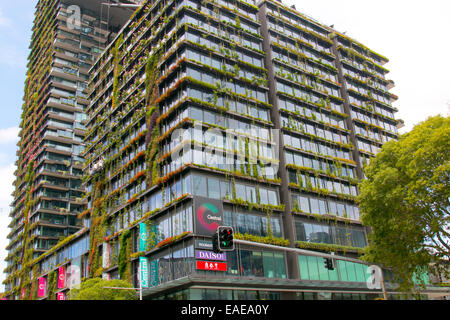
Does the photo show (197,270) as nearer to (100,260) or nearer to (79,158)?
(100,260)

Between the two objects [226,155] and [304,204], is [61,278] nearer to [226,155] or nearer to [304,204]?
[226,155]

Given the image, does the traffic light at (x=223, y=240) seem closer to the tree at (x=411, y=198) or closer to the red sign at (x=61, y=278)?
the tree at (x=411, y=198)

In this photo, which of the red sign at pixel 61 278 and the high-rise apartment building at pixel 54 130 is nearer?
the red sign at pixel 61 278

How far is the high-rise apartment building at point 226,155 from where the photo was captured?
42.7 meters

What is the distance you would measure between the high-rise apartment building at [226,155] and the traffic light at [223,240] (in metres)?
23.2

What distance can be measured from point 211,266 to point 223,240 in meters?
25.3

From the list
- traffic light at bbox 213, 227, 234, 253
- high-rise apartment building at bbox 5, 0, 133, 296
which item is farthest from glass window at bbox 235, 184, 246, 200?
high-rise apartment building at bbox 5, 0, 133, 296

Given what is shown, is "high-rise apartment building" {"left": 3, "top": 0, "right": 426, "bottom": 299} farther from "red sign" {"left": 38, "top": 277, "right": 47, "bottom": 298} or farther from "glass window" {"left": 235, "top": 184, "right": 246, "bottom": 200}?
"red sign" {"left": 38, "top": 277, "right": 47, "bottom": 298}

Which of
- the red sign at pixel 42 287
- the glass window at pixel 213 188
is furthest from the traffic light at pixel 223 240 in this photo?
the red sign at pixel 42 287

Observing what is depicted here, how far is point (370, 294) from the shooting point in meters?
52.6

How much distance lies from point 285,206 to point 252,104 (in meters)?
13.2

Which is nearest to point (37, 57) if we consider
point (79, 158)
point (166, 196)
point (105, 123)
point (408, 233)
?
point (79, 158)

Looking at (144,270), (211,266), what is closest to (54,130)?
(144,270)

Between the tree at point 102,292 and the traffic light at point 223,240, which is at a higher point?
the tree at point 102,292
